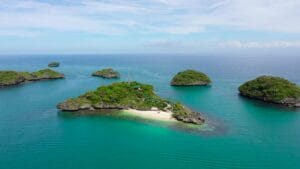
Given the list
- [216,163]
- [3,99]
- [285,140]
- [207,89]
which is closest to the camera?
[216,163]

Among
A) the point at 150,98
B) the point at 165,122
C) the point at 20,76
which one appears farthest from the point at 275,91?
the point at 20,76

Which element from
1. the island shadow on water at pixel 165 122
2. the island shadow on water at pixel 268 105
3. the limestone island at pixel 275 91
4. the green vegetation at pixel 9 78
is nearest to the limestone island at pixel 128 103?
the island shadow on water at pixel 165 122

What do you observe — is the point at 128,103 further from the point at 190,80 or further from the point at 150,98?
the point at 190,80

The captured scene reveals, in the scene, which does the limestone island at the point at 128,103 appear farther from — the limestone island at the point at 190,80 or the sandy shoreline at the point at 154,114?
the limestone island at the point at 190,80

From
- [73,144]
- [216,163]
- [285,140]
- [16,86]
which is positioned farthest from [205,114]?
[16,86]

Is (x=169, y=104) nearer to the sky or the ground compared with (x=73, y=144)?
nearer to the sky

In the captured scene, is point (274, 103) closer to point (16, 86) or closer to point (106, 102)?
point (106, 102)
